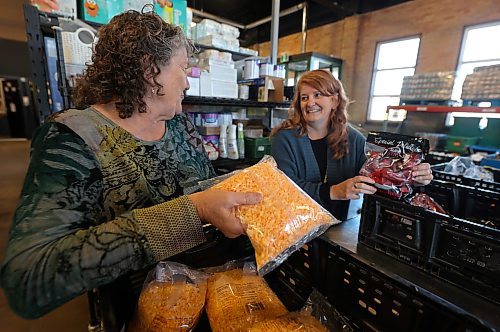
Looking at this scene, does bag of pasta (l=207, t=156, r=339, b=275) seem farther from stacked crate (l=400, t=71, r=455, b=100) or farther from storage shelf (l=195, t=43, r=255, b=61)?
stacked crate (l=400, t=71, r=455, b=100)

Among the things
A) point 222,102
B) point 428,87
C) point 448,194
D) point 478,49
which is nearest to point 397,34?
point 478,49

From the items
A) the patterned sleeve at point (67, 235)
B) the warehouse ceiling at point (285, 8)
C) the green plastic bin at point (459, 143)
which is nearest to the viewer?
the patterned sleeve at point (67, 235)

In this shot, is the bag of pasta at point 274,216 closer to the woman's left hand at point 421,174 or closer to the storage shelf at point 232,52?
the woman's left hand at point 421,174

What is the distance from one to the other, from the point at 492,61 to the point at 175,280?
21.5 ft

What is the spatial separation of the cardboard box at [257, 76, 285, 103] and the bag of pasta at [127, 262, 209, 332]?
73.4 inches

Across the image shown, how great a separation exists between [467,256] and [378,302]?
243 mm

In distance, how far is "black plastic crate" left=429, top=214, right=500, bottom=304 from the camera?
59cm

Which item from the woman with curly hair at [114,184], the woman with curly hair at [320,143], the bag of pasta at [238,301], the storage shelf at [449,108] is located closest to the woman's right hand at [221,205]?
the woman with curly hair at [114,184]

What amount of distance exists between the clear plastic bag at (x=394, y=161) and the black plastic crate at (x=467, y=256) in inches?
5.8

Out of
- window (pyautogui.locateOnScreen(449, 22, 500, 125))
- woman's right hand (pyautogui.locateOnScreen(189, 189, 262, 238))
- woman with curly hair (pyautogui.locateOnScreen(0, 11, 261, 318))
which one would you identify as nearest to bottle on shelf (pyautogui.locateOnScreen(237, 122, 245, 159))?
woman with curly hair (pyautogui.locateOnScreen(0, 11, 261, 318))

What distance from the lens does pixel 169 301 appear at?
67 cm

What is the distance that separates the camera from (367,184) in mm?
859

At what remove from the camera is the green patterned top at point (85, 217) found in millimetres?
453

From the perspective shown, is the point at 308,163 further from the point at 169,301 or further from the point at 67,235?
the point at 67,235
